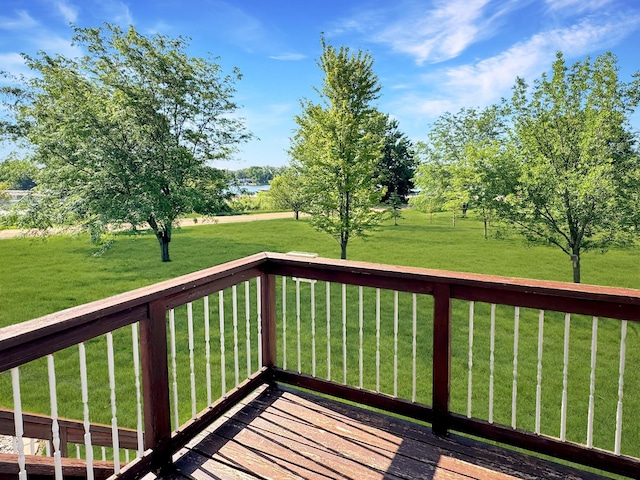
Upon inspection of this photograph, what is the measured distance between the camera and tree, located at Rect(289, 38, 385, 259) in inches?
348

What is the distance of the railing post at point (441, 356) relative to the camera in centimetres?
184

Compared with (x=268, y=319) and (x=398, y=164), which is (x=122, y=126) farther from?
(x=398, y=164)

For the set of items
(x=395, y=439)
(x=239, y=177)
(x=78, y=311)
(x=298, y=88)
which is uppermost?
(x=298, y=88)

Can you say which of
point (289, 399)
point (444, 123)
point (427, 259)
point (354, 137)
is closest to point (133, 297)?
point (289, 399)

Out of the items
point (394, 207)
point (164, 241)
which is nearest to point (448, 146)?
point (394, 207)

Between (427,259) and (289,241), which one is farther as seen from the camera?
(289,241)

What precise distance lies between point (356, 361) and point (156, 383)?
3.44m

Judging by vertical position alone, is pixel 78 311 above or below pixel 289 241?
above

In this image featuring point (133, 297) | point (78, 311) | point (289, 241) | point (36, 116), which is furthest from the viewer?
point (289, 241)

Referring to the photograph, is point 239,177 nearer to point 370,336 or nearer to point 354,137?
point 354,137

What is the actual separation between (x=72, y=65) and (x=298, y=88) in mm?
5977

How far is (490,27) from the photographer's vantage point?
8.94 meters

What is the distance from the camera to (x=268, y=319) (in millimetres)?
2391

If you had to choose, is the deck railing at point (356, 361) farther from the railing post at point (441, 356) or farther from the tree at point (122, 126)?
the tree at point (122, 126)
